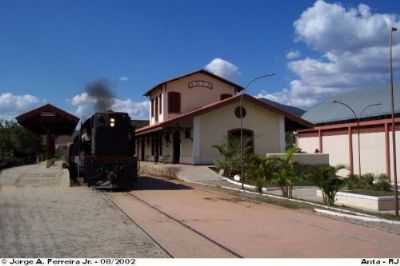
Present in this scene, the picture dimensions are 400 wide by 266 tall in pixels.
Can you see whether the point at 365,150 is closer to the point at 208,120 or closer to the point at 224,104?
the point at 224,104

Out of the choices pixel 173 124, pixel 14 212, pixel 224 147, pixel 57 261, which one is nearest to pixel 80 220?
pixel 14 212

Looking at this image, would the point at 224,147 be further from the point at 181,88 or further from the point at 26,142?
the point at 26,142

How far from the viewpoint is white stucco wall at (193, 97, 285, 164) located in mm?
37219

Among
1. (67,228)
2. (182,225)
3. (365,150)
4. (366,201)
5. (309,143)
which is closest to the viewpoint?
(67,228)

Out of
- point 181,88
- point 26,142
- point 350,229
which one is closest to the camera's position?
point 350,229

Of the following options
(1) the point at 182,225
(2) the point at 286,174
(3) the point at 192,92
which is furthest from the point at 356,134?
(1) the point at 182,225

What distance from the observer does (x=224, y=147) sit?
32844mm

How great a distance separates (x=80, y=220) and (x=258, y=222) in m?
4.47

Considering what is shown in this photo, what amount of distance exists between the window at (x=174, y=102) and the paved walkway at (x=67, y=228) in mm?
22452

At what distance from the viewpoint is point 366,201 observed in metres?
20.1

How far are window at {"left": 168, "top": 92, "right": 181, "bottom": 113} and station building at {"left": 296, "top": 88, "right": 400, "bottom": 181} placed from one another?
11.0 m

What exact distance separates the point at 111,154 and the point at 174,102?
1990cm

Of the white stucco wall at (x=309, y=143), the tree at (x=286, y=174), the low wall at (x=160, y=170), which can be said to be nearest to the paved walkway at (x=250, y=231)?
the tree at (x=286, y=174)

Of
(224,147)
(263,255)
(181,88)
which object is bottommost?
(263,255)
